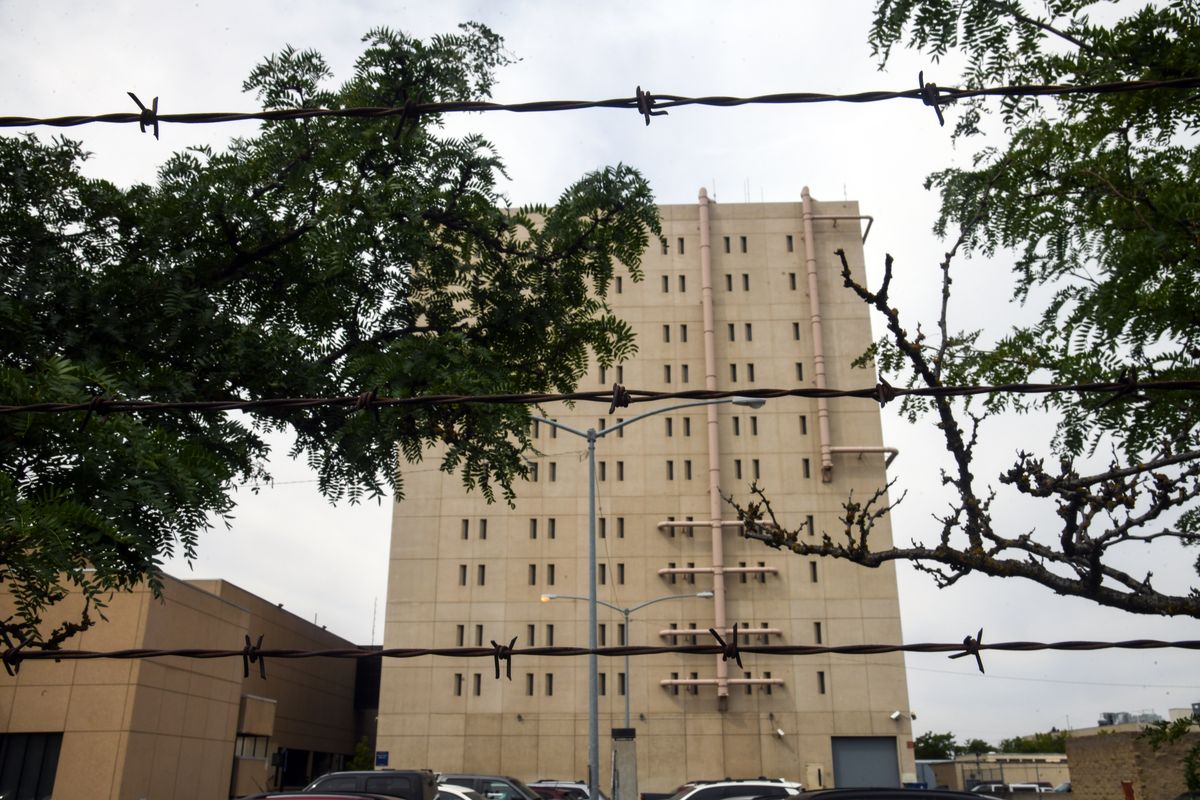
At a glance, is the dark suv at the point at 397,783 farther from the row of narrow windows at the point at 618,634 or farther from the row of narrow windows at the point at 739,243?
the row of narrow windows at the point at 739,243

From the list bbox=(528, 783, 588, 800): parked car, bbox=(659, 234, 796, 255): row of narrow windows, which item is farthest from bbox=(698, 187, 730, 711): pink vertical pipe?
bbox=(528, 783, 588, 800): parked car

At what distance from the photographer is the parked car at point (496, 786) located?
2478cm

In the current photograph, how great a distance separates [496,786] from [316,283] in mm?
20103

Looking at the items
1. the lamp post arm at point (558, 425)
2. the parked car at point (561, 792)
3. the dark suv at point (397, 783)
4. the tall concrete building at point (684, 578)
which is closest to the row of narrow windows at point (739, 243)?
the tall concrete building at point (684, 578)

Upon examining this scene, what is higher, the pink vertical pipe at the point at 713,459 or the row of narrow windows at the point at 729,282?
the row of narrow windows at the point at 729,282

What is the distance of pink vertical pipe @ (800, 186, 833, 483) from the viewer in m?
60.8

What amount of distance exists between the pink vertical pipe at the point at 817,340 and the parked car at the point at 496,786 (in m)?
37.9

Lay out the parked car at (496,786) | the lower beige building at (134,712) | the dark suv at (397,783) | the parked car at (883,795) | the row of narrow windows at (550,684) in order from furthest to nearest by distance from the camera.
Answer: the row of narrow windows at (550,684) → the lower beige building at (134,712) → the parked car at (496,786) → the dark suv at (397,783) → the parked car at (883,795)

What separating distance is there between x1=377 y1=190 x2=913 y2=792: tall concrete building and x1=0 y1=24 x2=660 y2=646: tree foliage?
47651 mm

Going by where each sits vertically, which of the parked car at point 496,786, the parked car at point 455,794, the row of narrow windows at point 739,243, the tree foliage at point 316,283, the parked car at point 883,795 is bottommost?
the parked car at point 883,795

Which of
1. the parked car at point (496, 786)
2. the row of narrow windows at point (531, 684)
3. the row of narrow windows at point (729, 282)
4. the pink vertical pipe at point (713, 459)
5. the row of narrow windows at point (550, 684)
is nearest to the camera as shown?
the parked car at point (496, 786)

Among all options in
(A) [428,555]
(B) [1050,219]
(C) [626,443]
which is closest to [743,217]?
(C) [626,443]

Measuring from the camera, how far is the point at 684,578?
60.1m

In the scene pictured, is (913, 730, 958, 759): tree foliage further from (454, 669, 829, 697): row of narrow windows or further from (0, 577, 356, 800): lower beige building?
(0, 577, 356, 800): lower beige building
